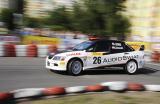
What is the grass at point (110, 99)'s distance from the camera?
8664 mm

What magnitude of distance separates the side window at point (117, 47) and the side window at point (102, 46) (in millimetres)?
269

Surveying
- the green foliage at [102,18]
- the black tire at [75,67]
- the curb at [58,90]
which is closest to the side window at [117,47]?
the black tire at [75,67]

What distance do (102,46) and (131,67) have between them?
177 cm

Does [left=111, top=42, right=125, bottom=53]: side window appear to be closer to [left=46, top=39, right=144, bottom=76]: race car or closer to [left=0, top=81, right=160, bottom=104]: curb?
[left=46, top=39, right=144, bottom=76]: race car

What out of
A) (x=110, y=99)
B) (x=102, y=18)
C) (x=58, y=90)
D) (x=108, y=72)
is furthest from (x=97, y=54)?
(x=102, y=18)

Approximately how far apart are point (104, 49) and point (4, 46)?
795cm

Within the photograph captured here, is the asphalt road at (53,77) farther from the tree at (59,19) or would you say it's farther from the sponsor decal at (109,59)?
the tree at (59,19)

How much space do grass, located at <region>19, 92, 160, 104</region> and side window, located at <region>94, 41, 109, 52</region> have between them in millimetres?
5205

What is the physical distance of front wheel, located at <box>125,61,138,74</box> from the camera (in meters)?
16.1

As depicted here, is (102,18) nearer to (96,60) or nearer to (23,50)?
(23,50)

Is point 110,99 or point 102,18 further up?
point 102,18

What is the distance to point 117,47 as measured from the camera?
15711 mm

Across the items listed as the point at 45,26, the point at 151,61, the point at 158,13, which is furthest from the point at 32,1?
the point at 151,61

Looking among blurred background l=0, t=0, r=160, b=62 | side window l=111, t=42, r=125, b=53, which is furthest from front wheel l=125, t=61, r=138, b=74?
blurred background l=0, t=0, r=160, b=62
